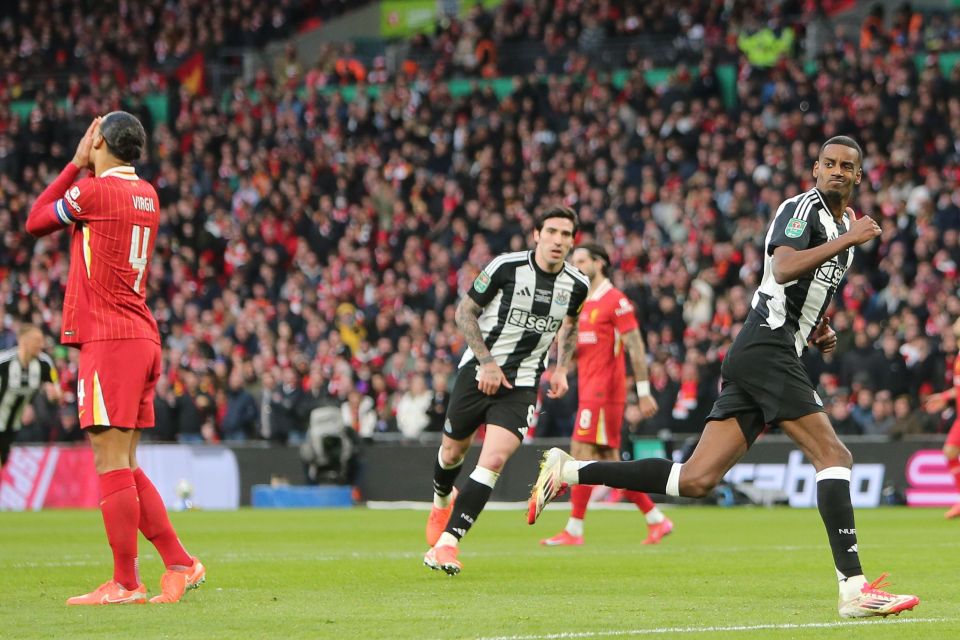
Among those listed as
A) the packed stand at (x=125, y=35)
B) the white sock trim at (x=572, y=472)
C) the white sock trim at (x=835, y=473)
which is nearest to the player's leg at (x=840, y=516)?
the white sock trim at (x=835, y=473)

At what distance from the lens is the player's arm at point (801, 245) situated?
759 centimetres

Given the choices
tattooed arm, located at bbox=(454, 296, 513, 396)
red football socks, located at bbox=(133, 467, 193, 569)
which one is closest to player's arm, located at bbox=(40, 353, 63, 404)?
tattooed arm, located at bbox=(454, 296, 513, 396)

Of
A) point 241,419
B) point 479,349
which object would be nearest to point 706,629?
point 479,349

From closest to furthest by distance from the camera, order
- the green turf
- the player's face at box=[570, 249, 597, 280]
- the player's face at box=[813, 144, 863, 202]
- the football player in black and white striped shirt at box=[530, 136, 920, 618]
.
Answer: the green turf, the football player in black and white striped shirt at box=[530, 136, 920, 618], the player's face at box=[813, 144, 863, 202], the player's face at box=[570, 249, 597, 280]

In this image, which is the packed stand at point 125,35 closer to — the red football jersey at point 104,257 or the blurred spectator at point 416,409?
the blurred spectator at point 416,409

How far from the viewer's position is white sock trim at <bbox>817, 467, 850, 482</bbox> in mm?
8000

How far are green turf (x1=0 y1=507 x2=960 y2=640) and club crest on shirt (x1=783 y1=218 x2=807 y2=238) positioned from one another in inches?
74.2

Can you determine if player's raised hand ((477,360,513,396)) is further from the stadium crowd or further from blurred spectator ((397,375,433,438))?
blurred spectator ((397,375,433,438))

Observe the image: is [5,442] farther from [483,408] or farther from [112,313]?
[112,313]

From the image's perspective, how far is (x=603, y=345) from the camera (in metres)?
14.9

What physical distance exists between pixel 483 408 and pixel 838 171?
389 cm

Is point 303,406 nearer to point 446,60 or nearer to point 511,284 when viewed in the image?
point 446,60

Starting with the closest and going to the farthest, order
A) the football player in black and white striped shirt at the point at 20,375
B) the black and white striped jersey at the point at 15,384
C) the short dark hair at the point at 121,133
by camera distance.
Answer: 1. the short dark hair at the point at 121,133
2. the football player in black and white striped shirt at the point at 20,375
3. the black and white striped jersey at the point at 15,384

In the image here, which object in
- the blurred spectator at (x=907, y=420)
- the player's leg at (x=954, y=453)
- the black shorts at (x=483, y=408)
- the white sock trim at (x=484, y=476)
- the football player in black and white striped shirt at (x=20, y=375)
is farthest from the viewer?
the blurred spectator at (x=907, y=420)
